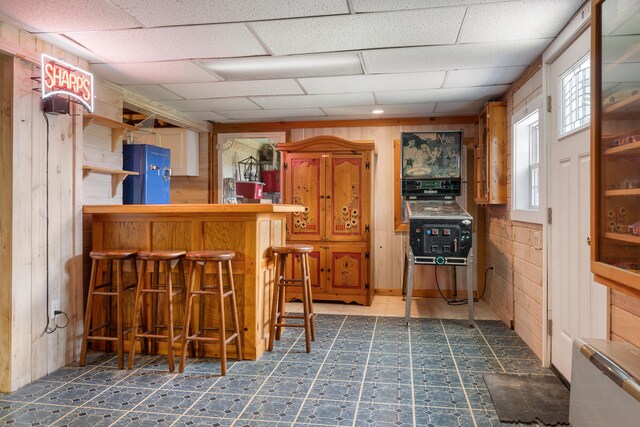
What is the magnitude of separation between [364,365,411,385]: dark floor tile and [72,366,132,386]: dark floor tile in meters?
1.71

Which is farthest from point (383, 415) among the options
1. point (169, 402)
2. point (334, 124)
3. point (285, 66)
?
point (334, 124)

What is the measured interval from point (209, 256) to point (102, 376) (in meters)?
1.11

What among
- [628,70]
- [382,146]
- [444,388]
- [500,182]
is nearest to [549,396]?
[444,388]

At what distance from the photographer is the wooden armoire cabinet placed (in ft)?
17.7

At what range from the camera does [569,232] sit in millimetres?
2834

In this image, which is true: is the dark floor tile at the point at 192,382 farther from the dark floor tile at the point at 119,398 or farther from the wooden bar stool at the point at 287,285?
the wooden bar stool at the point at 287,285

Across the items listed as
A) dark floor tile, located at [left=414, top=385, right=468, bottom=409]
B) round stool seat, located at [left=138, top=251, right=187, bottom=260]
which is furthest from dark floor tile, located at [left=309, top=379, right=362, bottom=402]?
round stool seat, located at [left=138, top=251, right=187, bottom=260]

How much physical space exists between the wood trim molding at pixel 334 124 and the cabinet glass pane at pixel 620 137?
414cm

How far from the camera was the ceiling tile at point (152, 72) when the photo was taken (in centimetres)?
372

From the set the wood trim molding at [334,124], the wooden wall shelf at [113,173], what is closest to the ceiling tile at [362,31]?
the wooden wall shelf at [113,173]

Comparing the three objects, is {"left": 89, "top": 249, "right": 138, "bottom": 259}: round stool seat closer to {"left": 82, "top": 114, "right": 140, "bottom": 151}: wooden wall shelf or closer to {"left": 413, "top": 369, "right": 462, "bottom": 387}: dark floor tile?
{"left": 82, "top": 114, "right": 140, "bottom": 151}: wooden wall shelf

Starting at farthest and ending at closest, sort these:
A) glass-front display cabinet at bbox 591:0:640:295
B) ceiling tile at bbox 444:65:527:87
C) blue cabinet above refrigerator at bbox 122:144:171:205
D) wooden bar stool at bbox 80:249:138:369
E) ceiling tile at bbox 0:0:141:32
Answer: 1. blue cabinet above refrigerator at bbox 122:144:171:205
2. ceiling tile at bbox 444:65:527:87
3. wooden bar stool at bbox 80:249:138:369
4. ceiling tile at bbox 0:0:141:32
5. glass-front display cabinet at bbox 591:0:640:295

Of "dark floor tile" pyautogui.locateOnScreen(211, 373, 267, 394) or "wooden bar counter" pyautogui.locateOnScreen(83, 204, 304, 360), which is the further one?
"wooden bar counter" pyautogui.locateOnScreen(83, 204, 304, 360)

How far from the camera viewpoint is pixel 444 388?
2.82m
